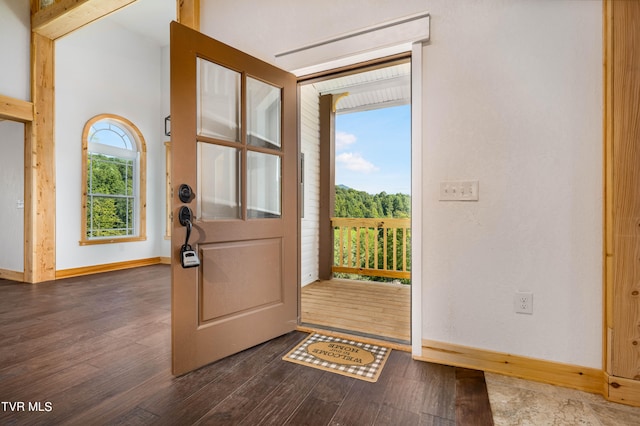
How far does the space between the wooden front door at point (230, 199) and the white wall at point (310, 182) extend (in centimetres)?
168

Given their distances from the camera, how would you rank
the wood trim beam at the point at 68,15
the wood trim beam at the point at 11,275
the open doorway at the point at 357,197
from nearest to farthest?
the wood trim beam at the point at 68,15 → the open doorway at the point at 357,197 → the wood trim beam at the point at 11,275

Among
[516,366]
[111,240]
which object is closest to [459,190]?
[516,366]

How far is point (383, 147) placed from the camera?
5266mm

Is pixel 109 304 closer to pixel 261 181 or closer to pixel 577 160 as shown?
pixel 261 181

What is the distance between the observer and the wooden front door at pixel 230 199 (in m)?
1.72

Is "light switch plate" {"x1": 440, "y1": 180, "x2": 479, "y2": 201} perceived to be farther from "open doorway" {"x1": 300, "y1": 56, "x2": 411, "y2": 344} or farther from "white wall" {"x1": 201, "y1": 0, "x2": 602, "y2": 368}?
"open doorway" {"x1": 300, "y1": 56, "x2": 411, "y2": 344}

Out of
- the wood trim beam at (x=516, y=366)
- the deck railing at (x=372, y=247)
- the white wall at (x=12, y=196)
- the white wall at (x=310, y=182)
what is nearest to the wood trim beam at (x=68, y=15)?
the white wall at (x=12, y=196)

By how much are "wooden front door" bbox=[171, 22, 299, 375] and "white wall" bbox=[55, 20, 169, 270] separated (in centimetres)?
376

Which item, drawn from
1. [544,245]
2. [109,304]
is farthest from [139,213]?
[544,245]

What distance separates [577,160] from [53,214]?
5.63 m

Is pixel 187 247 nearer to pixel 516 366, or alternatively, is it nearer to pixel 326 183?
pixel 516 366

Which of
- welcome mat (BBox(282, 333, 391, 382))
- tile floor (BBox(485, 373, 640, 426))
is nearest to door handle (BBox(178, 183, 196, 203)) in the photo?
welcome mat (BBox(282, 333, 391, 382))

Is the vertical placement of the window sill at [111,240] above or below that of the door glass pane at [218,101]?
below

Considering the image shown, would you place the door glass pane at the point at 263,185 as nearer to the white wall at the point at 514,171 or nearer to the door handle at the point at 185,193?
the door handle at the point at 185,193
